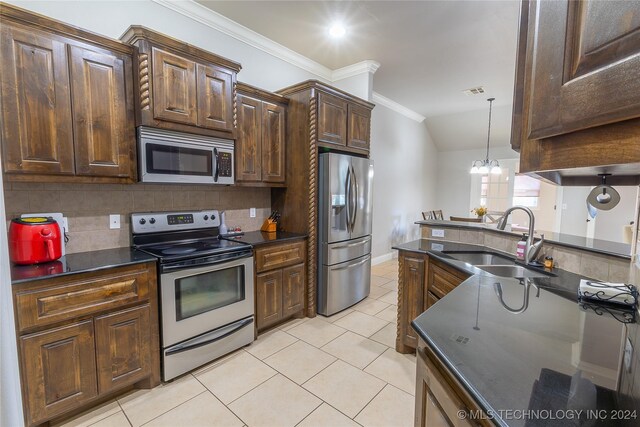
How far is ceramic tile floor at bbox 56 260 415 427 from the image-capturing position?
1.76 metres

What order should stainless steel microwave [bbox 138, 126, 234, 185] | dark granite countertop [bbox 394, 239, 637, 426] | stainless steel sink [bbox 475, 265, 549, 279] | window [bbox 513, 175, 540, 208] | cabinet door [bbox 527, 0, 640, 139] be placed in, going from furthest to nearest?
window [bbox 513, 175, 540, 208] < stainless steel microwave [bbox 138, 126, 234, 185] < stainless steel sink [bbox 475, 265, 549, 279] < dark granite countertop [bbox 394, 239, 637, 426] < cabinet door [bbox 527, 0, 640, 139]

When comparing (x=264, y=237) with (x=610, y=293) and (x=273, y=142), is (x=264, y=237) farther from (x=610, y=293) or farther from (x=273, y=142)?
(x=610, y=293)

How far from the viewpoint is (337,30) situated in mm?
2994

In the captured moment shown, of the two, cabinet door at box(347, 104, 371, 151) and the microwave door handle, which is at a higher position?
cabinet door at box(347, 104, 371, 151)

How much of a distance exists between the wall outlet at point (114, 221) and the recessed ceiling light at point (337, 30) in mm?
2704

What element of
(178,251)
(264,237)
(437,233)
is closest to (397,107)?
(437,233)

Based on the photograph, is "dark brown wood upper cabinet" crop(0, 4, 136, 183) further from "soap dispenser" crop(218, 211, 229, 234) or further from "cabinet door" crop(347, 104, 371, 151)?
"cabinet door" crop(347, 104, 371, 151)

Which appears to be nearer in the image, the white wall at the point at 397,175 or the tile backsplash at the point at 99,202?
the tile backsplash at the point at 99,202

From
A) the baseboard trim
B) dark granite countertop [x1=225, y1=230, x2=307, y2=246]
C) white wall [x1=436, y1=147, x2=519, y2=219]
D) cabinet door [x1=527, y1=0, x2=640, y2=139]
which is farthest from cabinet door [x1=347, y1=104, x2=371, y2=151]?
white wall [x1=436, y1=147, x2=519, y2=219]

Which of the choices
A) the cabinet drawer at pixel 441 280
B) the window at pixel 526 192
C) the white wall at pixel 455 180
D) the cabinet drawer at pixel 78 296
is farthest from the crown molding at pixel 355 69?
the window at pixel 526 192

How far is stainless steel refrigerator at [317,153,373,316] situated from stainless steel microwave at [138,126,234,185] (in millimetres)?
1018

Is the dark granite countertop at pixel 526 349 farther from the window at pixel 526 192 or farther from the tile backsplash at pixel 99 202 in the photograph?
the window at pixel 526 192

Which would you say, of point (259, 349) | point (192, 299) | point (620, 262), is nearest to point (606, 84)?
point (620, 262)

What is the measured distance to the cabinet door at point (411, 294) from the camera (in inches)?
91.2
